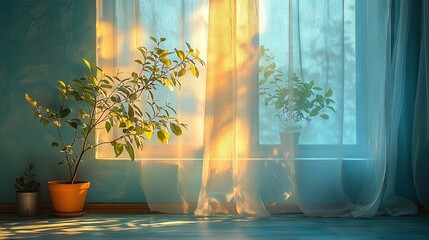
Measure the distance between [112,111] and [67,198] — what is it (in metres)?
0.61

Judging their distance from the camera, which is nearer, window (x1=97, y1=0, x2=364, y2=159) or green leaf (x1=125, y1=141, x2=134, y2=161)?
green leaf (x1=125, y1=141, x2=134, y2=161)

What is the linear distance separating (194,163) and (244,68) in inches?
27.2

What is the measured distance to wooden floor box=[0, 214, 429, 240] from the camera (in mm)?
2863

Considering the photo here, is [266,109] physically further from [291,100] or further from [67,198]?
[67,198]

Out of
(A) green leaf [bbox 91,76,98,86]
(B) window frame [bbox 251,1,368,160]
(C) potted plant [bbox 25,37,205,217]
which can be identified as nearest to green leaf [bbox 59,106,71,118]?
(C) potted plant [bbox 25,37,205,217]

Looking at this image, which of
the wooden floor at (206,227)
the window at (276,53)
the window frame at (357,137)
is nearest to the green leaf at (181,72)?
the window at (276,53)

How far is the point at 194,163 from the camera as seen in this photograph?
11.7 feet

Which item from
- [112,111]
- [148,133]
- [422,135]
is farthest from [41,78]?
[422,135]

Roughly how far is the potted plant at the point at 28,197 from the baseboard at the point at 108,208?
143 millimetres

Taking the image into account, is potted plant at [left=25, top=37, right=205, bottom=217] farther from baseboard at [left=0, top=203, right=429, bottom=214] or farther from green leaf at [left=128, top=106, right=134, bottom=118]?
baseboard at [left=0, top=203, right=429, bottom=214]

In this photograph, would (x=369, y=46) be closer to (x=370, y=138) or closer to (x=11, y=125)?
(x=370, y=138)

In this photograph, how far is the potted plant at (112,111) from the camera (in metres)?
3.37

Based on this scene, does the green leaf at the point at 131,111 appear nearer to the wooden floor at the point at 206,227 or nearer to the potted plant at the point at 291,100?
the wooden floor at the point at 206,227

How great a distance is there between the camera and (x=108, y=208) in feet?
11.9
